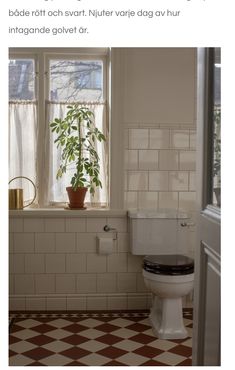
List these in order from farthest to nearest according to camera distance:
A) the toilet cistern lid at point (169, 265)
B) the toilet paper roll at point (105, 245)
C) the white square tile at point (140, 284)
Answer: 1. the white square tile at point (140, 284)
2. the toilet paper roll at point (105, 245)
3. the toilet cistern lid at point (169, 265)

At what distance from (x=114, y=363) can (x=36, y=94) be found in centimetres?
195

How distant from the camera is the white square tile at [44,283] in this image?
11.9 ft

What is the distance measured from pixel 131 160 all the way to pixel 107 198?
352 millimetres

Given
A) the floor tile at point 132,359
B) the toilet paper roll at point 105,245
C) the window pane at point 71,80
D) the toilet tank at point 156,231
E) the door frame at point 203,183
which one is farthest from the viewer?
the window pane at point 71,80

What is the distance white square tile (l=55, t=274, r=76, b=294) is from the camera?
363 centimetres

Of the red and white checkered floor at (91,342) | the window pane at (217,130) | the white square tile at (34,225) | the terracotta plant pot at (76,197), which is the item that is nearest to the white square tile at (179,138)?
the terracotta plant pot at (76,197)

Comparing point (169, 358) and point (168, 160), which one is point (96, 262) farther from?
point (169, 358)

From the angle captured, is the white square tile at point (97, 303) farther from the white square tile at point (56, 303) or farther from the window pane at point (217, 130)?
the window pane at point (217, 130)

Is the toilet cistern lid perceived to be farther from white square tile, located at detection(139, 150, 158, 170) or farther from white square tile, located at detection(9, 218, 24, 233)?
white square tile, located at detection(9, 218, 24, 233)

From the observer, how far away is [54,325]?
3.35 m

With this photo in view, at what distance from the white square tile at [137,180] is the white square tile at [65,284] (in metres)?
0.74

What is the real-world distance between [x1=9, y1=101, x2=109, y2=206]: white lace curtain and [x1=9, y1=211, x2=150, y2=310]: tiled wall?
28 cm
